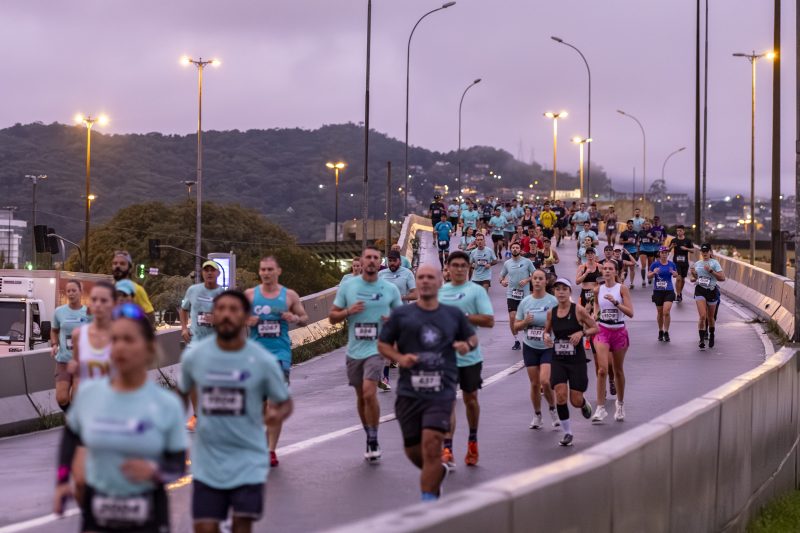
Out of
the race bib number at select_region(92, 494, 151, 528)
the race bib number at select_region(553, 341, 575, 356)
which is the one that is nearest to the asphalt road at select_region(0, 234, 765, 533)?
the race bib number at select_region(553, 341, 575, 356)

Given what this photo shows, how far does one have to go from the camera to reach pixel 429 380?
404 inches

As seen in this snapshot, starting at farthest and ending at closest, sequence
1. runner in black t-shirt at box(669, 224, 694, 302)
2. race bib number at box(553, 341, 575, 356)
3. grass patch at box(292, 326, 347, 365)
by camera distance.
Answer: runner in black t-shirt at box(669, 224, 694, 302), grass patch at box(292, 326, 347, 365), race bib number at box(553, 341, 575, 356)

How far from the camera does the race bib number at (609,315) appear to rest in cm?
1723

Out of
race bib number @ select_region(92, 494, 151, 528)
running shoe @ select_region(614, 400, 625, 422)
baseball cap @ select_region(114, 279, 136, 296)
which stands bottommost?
running shoe @ select_region(614, 400, 625, 422)

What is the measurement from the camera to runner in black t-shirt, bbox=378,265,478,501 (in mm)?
10156

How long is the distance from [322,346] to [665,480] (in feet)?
62.8

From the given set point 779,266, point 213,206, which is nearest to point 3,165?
point 213,206

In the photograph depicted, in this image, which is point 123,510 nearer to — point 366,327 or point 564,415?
point 366,327

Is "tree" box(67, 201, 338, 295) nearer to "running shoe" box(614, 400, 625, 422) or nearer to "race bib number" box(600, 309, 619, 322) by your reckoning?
"race bib number" box(600, 309, 619, 322)

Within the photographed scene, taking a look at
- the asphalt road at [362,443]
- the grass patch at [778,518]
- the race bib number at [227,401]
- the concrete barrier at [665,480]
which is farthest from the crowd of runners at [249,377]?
the grass patch at [778,518]

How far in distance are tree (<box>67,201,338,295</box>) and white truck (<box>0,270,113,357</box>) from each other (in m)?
71.7

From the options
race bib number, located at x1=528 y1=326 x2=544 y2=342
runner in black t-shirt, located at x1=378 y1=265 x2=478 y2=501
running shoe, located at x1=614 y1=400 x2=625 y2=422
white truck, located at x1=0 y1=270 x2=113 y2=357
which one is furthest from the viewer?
white truck, located at x1=0 y1=270 x2=113 y2=357

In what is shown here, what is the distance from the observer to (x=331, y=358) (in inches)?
1045

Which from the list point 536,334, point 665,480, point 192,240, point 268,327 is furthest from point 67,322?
point 192,240
